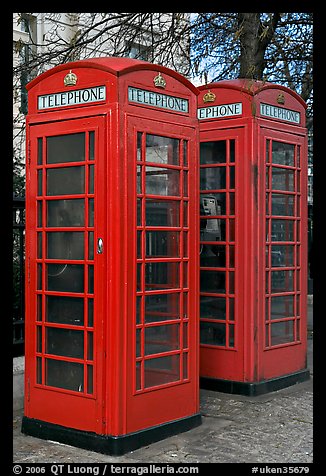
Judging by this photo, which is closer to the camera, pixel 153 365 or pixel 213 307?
pixel 153 365

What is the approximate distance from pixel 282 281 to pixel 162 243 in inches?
83.2

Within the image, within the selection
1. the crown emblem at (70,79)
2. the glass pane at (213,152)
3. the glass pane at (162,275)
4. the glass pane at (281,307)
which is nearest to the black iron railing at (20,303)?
the crown emblem at (70,79)

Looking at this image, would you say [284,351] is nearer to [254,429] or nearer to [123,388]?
[254,429]

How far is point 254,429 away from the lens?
516 cm

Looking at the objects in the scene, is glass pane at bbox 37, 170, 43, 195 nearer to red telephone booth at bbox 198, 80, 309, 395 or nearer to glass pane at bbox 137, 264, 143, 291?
glass pane at bbox 137, 264, 143, 291

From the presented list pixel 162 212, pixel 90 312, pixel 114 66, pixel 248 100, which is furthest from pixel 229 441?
pixel 248 100

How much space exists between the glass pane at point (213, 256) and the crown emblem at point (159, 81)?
208cm

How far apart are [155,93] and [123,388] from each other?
2140 millimetres

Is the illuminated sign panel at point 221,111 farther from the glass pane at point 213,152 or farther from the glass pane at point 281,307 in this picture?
the glass pane at point 281,307

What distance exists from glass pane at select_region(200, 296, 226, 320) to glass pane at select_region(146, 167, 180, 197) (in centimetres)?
183

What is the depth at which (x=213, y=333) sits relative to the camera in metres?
6.46

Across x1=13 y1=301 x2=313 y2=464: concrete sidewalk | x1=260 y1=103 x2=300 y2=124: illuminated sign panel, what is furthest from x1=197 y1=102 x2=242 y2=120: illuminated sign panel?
x1=13 y1=301 x2=313 y2=464: concrete sidewalk

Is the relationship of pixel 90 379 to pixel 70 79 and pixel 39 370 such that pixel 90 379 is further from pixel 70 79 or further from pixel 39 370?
pixel 70 79

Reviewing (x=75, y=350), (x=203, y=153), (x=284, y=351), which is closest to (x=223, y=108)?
(x=203, y=153)
